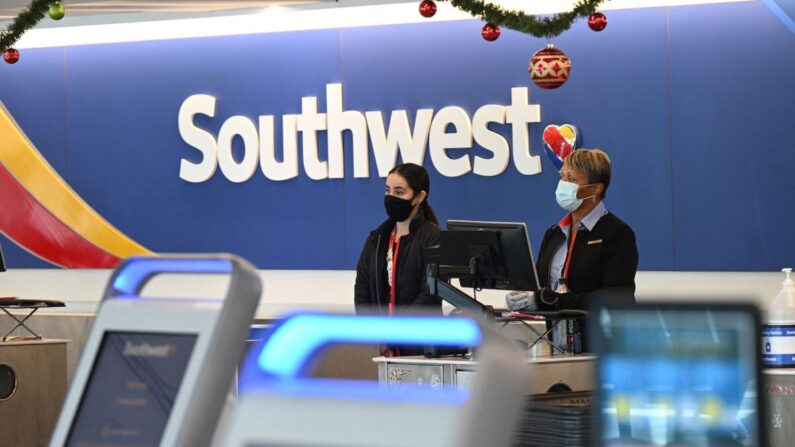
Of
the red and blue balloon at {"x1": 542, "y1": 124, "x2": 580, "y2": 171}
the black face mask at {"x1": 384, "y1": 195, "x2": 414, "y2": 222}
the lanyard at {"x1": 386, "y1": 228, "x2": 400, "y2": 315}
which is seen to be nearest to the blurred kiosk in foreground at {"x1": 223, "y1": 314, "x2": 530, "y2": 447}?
the lanyard at {"x1": 386, "y1": 228, "x2": 400, "y2": 315}

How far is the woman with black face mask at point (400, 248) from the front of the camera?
5590 mm

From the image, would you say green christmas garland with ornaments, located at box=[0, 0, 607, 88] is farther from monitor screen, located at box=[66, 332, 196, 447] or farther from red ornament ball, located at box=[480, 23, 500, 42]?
monitor screen, located at box=[66, 332, 196, 447]

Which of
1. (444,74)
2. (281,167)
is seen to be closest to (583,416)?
(444,74)

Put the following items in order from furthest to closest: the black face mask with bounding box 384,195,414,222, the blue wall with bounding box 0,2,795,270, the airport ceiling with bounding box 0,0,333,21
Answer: the airport ceiling with bounding box 0,0,333,21 < the blue wall with bounding box 0,2,795,270 < the black face mask with bounding box 384,195,414,222

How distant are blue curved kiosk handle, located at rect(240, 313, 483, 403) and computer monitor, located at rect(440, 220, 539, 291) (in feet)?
13.1

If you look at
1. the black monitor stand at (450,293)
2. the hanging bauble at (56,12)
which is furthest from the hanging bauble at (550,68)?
the hanging bauble at (56,12)

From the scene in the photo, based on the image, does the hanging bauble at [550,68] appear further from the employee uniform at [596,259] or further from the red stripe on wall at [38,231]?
the red stripe on wall at [38,231]

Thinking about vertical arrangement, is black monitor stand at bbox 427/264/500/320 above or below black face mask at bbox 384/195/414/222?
below

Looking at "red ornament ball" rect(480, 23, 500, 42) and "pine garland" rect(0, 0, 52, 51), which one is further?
"pine garland" rect(0, 0, 52, 51)

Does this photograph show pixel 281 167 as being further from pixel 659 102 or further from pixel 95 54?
pixel 659 102

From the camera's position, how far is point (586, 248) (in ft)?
16.4

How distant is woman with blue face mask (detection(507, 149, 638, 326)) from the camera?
496cm

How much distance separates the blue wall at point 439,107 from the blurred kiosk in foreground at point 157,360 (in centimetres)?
625

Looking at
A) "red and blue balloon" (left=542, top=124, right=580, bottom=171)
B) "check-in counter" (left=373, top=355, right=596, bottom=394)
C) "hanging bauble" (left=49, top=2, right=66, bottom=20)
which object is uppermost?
"hanging bauble" (left=49, top=2, right=66, bottom=20)
